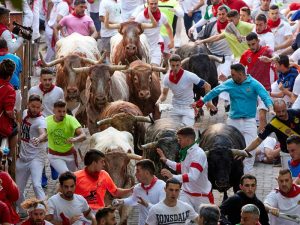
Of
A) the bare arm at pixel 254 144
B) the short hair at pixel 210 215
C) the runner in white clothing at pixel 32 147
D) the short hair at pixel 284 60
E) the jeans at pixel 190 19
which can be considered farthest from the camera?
the jeans at pixel 190 19

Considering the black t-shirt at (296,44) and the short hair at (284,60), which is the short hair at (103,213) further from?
the black t-shirt at (296,44)

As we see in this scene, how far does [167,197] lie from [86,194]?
1.46 m

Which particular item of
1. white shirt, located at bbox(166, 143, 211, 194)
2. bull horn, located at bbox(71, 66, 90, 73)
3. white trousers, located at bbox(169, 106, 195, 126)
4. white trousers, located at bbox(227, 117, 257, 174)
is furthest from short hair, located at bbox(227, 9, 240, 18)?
white shirt, located at bbox(166, 143, 211, 194)

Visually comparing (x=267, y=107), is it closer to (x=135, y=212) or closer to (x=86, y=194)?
(x=135, y=212)

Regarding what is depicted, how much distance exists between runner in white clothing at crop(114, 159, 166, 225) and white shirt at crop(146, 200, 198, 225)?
1.70 ft

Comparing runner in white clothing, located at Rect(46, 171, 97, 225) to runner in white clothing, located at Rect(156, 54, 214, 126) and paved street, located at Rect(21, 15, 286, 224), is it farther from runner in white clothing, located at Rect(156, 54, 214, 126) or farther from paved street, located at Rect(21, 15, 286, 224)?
runner in white clothing, located at Rect(156, 54, 214, 126)

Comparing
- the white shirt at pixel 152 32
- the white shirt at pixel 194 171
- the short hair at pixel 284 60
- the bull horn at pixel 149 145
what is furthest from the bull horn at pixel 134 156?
the white shirt at pixel 152 32

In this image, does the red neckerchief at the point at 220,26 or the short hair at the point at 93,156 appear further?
the red neckerchief at the point at 220,26

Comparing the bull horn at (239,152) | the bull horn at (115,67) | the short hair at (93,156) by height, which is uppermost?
the short hair at (93,156)

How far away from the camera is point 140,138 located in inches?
797

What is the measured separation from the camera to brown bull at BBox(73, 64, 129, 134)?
2123cm

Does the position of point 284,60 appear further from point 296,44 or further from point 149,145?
point 149,145

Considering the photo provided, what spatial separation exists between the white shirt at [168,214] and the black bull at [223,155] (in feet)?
7.17

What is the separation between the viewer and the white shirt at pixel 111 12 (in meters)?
27.4
